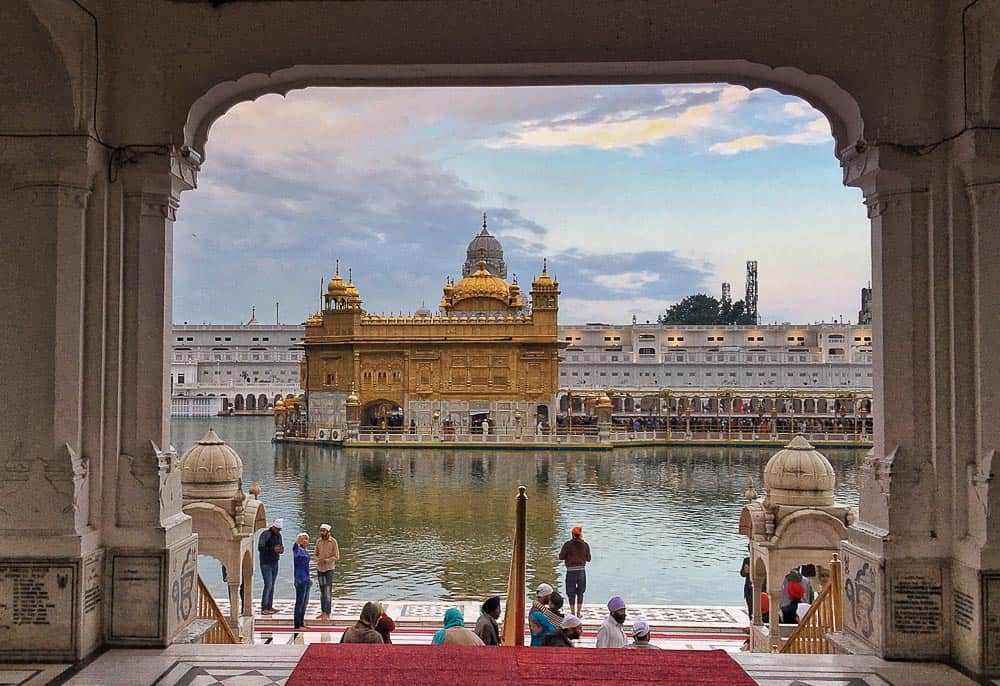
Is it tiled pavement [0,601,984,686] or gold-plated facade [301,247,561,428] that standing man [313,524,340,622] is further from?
gold-plated facade [301,247,561,428]

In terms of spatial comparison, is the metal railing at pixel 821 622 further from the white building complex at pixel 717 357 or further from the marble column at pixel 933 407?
the white building complex at pixel 717 357

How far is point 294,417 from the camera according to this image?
30.3 m

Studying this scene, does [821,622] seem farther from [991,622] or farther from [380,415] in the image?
[380,415]

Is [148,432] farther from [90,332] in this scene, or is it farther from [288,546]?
[288,546]

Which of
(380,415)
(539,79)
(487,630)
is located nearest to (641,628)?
(487,630)

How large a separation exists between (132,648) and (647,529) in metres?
9.41

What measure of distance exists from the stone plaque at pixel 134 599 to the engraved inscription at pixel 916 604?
249 cm

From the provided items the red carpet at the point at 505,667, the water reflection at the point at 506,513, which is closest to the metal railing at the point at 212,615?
the red carpet at the point at 505,667

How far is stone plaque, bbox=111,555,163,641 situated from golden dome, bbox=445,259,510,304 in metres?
29.1

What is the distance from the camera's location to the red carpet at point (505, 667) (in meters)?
2.62

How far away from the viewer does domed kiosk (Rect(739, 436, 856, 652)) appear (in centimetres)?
504

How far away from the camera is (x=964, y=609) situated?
2.86 metres

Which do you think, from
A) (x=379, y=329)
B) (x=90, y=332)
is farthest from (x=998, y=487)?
(x=379, y=329)

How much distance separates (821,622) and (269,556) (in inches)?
150
